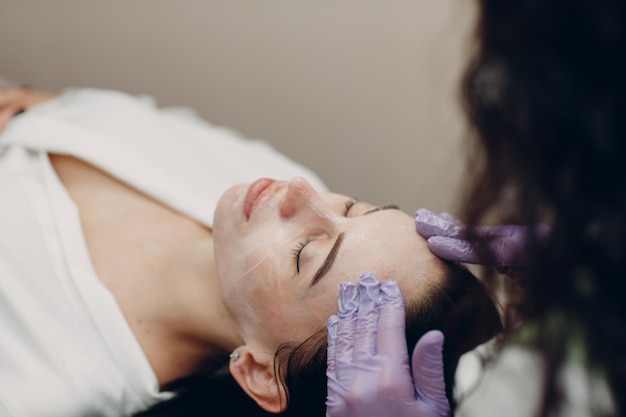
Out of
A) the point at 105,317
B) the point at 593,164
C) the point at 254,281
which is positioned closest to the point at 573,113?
the point at 593,164

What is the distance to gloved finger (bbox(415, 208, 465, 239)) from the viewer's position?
103 centimetres

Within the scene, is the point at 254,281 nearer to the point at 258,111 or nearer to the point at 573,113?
the point at 573,113

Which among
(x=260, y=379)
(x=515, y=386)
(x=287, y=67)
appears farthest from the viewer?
(x=287, y=67)

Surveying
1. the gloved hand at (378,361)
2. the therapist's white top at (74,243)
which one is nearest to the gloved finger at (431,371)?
the gloved hand at (378,361)

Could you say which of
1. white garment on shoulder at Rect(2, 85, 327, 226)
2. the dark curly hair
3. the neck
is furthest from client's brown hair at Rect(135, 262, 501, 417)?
white garment on shoulder at Rect(2, 85, 327, 226)

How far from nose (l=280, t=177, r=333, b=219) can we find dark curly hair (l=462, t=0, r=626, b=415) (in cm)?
43

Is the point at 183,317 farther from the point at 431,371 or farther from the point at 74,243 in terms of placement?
the point at 431,371

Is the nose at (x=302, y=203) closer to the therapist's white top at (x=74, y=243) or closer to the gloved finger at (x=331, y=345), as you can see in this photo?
the gloved finger at (x=331, y=345)

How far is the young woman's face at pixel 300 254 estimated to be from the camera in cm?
103

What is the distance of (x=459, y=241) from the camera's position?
39.8 inches

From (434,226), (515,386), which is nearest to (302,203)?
(434,226)

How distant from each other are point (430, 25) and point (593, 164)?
1322mm

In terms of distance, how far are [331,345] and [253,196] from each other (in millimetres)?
323

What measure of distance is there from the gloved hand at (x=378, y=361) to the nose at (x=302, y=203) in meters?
0.15
